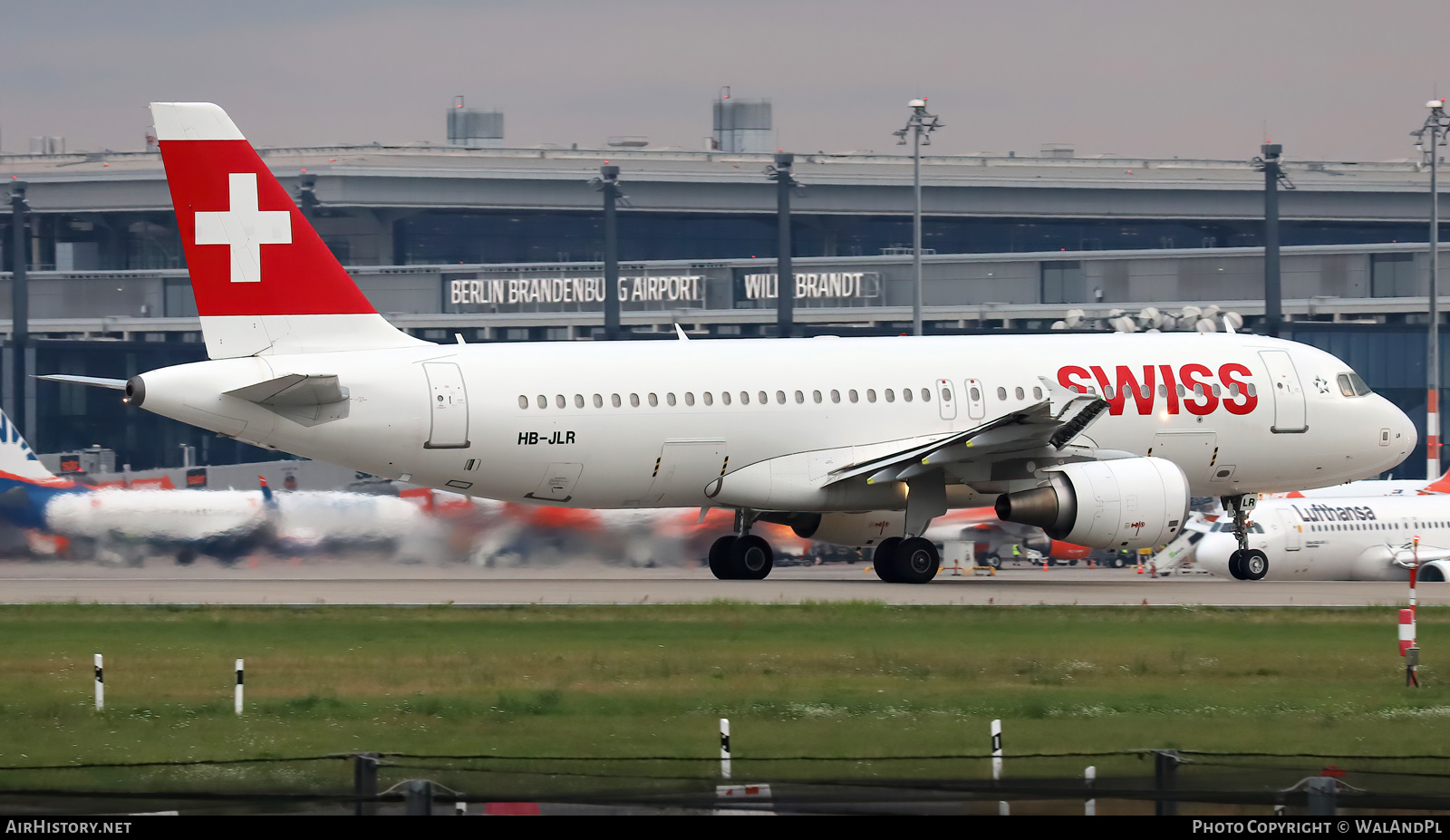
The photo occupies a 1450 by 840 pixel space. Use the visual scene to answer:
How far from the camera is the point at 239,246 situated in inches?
1244

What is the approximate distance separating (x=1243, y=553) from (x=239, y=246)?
20.6 meters

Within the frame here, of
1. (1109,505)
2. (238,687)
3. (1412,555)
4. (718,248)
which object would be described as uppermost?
(718,248)

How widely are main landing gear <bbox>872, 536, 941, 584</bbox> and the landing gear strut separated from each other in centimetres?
249

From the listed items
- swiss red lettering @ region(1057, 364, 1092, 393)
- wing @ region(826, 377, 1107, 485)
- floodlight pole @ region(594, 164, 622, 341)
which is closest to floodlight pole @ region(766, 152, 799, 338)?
floodlight pole @ region(594, 164, 622, 341)

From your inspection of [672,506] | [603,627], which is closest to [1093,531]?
[672,506]

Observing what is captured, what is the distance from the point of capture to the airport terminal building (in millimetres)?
92875

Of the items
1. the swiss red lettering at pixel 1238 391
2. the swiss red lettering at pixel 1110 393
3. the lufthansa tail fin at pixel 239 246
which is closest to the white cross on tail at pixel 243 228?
the lufthansa tail fin at pixel 239 246

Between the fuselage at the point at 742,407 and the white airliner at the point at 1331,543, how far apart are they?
11.3m

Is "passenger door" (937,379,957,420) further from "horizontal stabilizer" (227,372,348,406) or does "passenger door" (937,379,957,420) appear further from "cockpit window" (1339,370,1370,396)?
"horizontal stabilizer" (227,372,348,406)

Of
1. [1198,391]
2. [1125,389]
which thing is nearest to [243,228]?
[1125,389]

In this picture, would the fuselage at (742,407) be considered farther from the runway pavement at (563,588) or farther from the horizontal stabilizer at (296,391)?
the runway pavement at (563,588)

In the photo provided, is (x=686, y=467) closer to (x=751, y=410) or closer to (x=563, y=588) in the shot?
(x=751, y=410)

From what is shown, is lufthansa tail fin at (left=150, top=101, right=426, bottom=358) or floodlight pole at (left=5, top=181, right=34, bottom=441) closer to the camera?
lufthansa tail fin at (left=150, top=101, right=426, bottom=358)

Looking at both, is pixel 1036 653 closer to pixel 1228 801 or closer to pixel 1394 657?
pixel 1394 657
